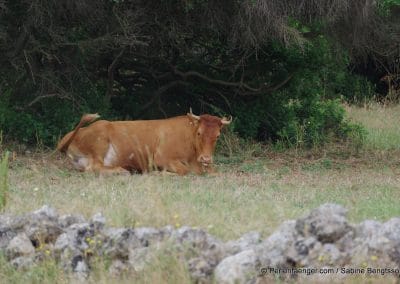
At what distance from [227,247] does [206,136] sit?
5.51m

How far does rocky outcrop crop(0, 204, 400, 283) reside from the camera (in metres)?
6.79

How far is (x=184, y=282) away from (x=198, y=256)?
28cm

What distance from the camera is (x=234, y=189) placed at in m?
10.5

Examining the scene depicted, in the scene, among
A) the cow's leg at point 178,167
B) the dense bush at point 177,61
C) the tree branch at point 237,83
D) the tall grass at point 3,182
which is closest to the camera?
the tall grass at point 3,182

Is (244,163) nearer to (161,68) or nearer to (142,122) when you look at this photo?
(142,122)

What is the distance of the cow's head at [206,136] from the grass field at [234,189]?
0.35 m

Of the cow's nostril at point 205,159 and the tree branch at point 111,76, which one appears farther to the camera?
the tree branch at point 111,76

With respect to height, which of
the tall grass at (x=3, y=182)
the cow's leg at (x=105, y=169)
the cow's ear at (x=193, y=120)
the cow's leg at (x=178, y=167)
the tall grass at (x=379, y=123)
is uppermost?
the tall grass at (x=3, y=182)

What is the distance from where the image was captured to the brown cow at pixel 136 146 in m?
12.9

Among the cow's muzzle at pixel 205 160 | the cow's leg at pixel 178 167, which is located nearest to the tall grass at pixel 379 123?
the cow's leg at pixel 178 167

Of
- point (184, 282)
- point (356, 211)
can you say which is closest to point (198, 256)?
point (184, 282)

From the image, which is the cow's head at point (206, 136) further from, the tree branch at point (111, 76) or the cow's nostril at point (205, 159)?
the tree branch at point (111, 76)

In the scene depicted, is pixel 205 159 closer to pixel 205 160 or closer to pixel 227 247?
pixel 205 160

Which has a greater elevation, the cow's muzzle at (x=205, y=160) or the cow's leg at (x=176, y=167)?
the cow's muzzle at (x=205, y=160)
